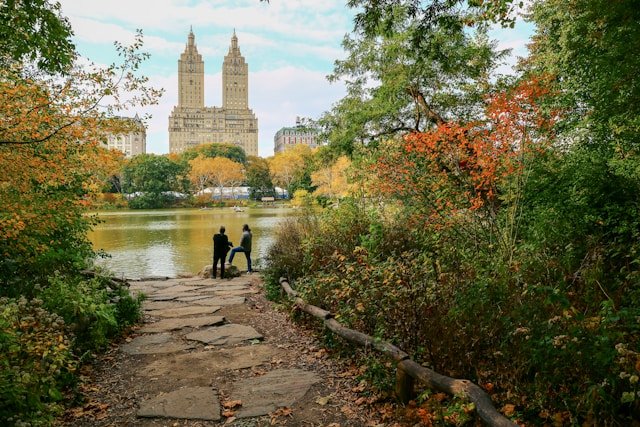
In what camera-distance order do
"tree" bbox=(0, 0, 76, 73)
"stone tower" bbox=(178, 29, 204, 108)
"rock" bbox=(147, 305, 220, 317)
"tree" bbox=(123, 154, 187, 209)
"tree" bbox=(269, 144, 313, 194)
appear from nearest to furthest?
"tree" bbox=(0, 0, 76, 73), "rock" bbox=(147, 305, 220, 317), "tree" bbox=(123, 154, 187, 209), "tree" bbox=(269, 144, 313, 194), "stone tower" bbox=(178, 29, 204, 108)

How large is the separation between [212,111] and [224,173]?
7113 cm

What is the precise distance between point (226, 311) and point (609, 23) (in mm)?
5723

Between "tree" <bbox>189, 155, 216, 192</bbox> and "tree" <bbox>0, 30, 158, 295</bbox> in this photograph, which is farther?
"tree" <bbox>189, 155, 216, 192</bbox>

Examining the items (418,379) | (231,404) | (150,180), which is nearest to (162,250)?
(231,404)

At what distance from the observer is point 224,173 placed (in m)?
60.8

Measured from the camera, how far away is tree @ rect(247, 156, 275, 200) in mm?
65869

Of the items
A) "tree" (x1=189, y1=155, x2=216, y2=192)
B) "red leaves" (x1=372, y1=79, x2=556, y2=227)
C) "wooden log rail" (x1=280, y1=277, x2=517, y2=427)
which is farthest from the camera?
"tree" (x1=189, y1=155, x2=216, y2=192)

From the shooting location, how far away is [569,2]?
732 cm

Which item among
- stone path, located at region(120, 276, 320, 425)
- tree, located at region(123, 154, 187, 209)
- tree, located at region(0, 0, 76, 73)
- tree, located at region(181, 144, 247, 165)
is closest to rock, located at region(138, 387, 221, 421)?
stone path, located at region(120, 276, 320, 425)

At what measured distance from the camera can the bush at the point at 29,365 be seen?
2422mm

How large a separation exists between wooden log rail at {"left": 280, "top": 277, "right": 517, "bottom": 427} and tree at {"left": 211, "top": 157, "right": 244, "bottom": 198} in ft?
191

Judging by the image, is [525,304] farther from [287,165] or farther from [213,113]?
[213,113]

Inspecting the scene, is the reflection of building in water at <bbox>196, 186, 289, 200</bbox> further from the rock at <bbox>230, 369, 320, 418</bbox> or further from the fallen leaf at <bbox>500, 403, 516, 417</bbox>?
the fallen leaf at <bbox>500, 403, 516, 417</bbox>

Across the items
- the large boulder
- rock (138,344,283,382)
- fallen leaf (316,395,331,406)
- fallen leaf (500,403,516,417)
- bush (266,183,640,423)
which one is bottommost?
the large boulder
